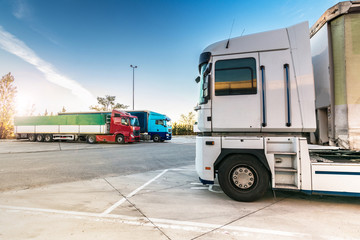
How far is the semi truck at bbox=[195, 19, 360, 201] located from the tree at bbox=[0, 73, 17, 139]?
36043 mm

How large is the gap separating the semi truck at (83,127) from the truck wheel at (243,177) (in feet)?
53.6

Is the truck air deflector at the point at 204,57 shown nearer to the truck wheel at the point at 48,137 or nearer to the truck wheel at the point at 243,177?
the truck wheel at the point at 243,177

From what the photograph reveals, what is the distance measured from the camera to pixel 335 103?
12.1 feet

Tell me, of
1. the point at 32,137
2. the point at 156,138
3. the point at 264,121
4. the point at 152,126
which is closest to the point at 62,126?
the point at 32,137

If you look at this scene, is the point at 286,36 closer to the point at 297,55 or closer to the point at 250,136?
the point at 297,55

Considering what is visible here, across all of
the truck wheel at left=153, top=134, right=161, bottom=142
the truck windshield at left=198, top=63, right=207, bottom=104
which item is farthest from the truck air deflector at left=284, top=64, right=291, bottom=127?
the truck wheel at left=153, top=134, right=161, bottom=142

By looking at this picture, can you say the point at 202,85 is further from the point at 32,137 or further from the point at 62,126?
the point at 32,137

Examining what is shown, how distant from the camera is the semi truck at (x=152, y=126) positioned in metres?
22.6

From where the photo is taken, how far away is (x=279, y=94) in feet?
12.7

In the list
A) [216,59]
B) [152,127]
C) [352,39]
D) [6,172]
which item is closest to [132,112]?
[152,127]

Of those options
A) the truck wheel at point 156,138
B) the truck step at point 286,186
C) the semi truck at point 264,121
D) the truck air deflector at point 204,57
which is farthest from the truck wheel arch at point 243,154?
the truck wheel at point 156,138

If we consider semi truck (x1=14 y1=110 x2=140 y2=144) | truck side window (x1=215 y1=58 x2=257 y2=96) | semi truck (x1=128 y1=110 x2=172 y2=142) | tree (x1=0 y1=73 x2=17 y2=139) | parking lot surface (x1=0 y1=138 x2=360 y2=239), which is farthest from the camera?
tree (x1=0 y1=73 x2=17 y2=139)

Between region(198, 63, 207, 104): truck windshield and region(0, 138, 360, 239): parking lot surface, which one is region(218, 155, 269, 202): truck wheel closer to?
region(0, 138, 360, 239): parking lot surface

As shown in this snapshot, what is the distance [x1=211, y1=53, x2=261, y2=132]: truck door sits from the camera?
157 inches
